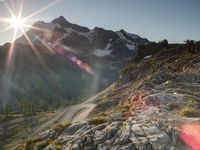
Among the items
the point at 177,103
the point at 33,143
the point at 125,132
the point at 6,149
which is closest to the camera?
the point at 125,132

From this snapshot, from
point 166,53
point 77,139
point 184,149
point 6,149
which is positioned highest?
point 166,53

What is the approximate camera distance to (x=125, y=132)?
941 inches

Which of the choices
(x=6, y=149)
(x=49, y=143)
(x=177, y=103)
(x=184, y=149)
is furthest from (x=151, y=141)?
(x=6, y=149)

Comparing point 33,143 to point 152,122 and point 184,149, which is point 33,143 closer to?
point 152,122

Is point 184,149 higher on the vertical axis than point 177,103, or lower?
lower

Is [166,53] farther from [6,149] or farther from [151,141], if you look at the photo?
[151,141]

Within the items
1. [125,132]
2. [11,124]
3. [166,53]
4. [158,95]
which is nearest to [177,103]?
[158,95]

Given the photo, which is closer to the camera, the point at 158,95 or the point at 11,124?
the point at 158,95

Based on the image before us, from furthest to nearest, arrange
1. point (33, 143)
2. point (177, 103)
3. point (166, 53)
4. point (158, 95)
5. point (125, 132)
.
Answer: point (166, 53) < point (158, 95) < point (177, 103) < point (33, 143) < point (125, 132)

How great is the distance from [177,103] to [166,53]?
425 ft

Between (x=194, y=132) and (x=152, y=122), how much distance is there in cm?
343

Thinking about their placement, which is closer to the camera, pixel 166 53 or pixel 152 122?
pixel 152 122

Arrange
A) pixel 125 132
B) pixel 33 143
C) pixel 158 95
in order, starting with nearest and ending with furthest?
pixel 125 132 → pixel 33 143 → pixel 158 95

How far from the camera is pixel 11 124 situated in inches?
7362
